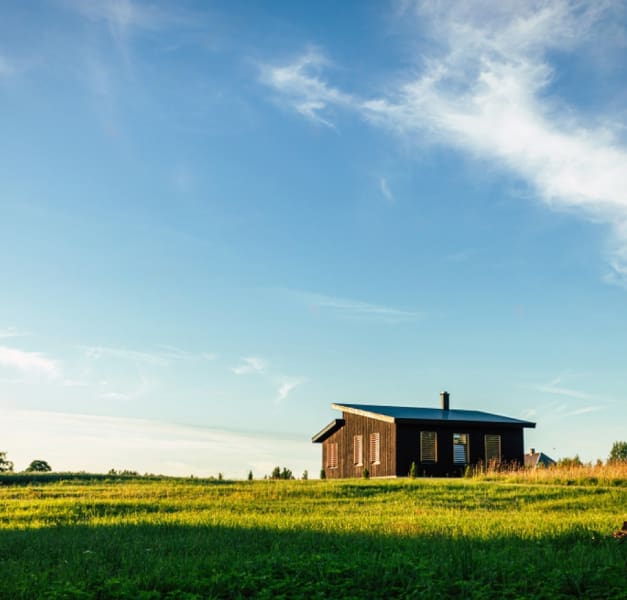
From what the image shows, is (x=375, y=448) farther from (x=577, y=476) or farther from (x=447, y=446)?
(x=577, y=476)

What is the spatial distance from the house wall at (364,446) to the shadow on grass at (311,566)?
80.3 ft

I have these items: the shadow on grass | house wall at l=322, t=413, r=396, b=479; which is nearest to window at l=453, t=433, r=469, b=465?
house wall at l=322, t=413, r=396, b=479

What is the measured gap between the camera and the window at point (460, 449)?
37062 mm

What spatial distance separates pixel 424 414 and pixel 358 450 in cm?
426

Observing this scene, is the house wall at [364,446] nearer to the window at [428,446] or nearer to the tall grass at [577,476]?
the window at [428,446]

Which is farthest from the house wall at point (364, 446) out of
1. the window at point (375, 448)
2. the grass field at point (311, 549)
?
the grass field at point (311, 549)

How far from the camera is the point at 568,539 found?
11859mm

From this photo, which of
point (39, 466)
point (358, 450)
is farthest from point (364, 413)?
point (39, 466)

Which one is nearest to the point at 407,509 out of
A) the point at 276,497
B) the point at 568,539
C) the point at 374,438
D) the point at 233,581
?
the point at 276,497

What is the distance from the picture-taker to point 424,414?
38156 millimetres

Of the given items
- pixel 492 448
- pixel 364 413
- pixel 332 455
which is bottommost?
pixel 332 455

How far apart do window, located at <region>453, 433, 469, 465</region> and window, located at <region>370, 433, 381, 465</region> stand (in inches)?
150

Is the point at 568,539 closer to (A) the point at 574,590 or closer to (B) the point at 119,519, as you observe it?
(A) the point at 574,590

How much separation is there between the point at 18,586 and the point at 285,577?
306cm
